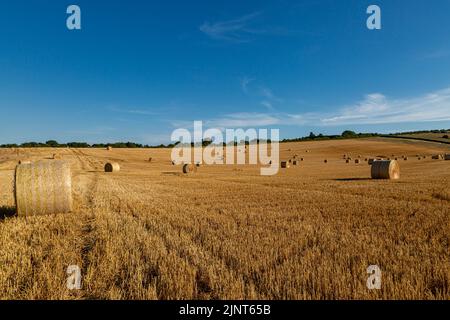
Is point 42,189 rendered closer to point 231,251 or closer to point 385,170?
point 231,251

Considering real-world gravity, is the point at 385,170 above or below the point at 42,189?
below

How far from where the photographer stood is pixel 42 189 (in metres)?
9.65

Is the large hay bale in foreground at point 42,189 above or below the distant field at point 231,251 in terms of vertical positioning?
above

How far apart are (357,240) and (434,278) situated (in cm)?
199

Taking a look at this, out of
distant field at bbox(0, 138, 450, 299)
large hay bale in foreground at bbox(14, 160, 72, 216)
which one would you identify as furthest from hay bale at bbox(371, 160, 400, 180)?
large hay bale in foreground at bbox(14, 160, 72, 216)

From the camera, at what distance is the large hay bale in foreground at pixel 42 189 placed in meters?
9.40

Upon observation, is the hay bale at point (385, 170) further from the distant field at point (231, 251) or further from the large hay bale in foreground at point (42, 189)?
the large hay bale in foreground at point (42, 189)

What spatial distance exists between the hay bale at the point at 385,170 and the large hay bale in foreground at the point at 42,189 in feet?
62.0

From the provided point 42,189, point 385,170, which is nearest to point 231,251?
point 42,189

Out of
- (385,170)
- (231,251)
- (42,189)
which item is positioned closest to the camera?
(231,251)

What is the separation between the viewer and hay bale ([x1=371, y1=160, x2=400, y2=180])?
21.9 metres

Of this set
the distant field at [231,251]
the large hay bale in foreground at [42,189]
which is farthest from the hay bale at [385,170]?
the large hay bale in foreground at [42,189]

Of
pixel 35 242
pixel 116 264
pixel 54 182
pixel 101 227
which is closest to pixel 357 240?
pixel 116 264

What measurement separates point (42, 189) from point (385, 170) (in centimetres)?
1959
